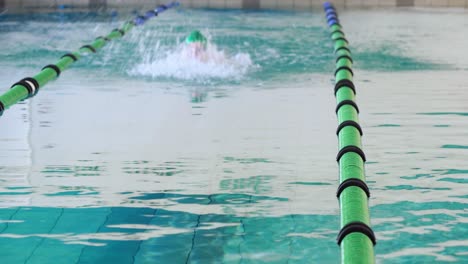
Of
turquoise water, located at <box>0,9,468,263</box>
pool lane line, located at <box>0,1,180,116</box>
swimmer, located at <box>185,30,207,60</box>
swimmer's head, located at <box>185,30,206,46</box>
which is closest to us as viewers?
turquoise water, located at <box>0,9,468,263</box>

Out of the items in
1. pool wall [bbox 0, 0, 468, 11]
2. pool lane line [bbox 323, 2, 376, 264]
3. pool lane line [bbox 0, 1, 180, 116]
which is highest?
pool wall [bbox 0, 0, 468, 11]

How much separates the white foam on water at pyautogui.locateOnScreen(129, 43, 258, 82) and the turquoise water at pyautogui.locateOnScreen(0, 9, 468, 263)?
2cm

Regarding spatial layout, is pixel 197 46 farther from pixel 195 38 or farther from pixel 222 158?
pixel 222 158

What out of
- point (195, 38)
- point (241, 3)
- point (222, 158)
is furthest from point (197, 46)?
point (241, 3)

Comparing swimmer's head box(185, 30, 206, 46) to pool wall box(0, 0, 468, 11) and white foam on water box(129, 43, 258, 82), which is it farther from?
pool wall box(0, 0, 468, 11)

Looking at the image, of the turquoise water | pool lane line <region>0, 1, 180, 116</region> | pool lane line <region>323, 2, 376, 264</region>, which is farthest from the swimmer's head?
pool lane line <region>323, 2, 376, 264</region>

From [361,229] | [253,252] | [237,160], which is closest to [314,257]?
[253,252]

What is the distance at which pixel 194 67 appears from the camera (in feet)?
22.9

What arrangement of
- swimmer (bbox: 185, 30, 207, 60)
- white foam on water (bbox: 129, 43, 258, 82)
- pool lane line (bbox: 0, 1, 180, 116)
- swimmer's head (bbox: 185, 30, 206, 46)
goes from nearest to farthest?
pool lane line (bbox: 0, 1, 180, 116) → white foam on water (bbox: 129, 43, 258, 82) → swimmer (bbox: 185, 30, 207, 60) → swimmer's head (bbox: 185, 30, 206, 46)

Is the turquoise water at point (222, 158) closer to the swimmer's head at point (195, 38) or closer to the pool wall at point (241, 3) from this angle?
the swimmer's head at point (195, 38)

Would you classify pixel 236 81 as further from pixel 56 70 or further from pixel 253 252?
pixel 253 252

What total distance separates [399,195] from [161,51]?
5.42m

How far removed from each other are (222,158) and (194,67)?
9.90 ft

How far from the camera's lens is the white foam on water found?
684cm
